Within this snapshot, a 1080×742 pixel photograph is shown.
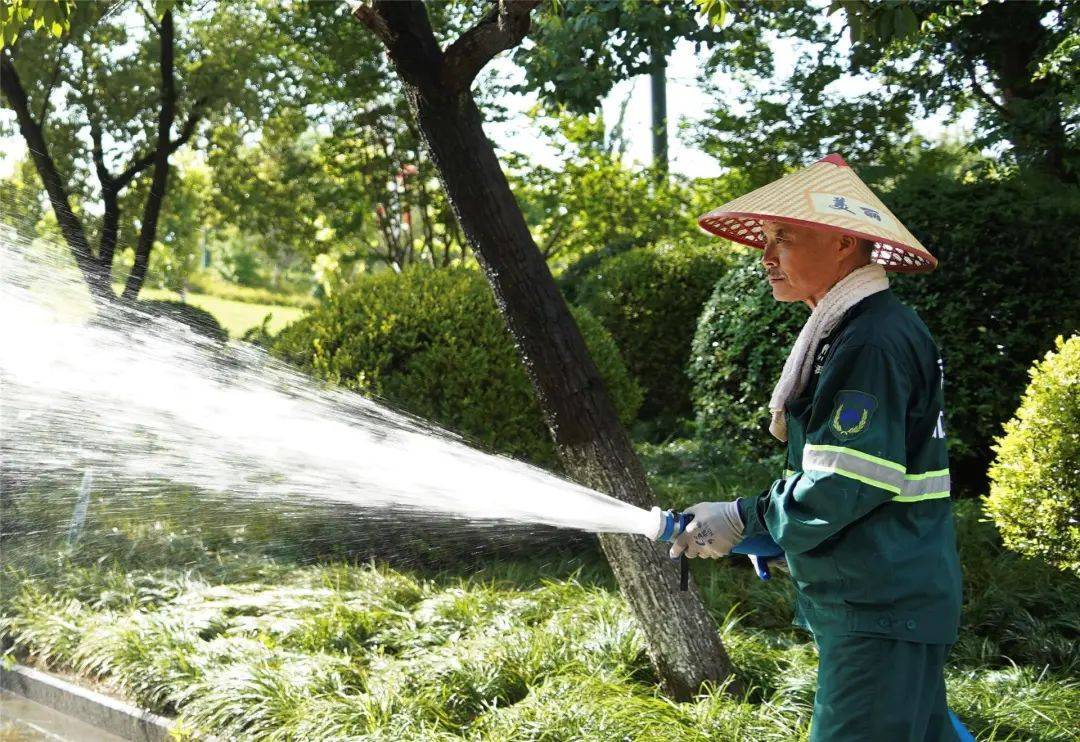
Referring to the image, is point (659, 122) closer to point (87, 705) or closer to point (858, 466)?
point (87, 705)

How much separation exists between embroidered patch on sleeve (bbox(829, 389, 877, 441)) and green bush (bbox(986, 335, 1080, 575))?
125 inches

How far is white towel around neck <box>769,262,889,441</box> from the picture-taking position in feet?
8.23

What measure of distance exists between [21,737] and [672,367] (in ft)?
24.2

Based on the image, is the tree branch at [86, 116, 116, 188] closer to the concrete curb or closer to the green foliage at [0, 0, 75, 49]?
the concrete curb

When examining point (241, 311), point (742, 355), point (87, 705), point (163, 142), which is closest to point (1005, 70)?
point (742, 355)

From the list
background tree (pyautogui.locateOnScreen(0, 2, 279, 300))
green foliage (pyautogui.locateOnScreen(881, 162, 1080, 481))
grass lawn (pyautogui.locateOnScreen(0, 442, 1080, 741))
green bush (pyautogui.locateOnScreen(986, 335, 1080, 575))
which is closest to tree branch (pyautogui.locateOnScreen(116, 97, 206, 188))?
background tree (pyautogui.locateOnScreen(0, 2, 279, 300))

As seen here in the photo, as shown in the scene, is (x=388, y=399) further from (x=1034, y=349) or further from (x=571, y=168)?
(x=571, y=168)

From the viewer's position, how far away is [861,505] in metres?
2.29

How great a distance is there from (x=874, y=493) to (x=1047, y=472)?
3217 mm

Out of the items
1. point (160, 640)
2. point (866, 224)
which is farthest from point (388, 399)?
point (866, 224)

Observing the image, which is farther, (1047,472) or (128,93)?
(128,93)

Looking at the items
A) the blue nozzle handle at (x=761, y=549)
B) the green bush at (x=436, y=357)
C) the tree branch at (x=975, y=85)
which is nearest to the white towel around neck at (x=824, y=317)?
the blue nozzle handle at (x=761, y=549)

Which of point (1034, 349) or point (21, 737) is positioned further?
point (1034, 349)

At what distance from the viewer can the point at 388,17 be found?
427 centimetres
